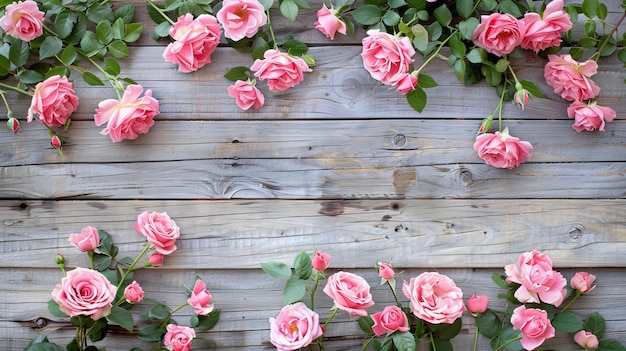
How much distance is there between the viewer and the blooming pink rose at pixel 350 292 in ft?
4.45

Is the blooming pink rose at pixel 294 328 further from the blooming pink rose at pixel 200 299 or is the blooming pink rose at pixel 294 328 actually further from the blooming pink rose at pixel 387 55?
the blooming pink rose at pixel 387 55

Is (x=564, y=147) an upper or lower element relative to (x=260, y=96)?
lower

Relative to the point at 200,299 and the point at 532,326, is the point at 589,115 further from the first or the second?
the point at 200,299

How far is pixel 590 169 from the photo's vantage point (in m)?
1.51

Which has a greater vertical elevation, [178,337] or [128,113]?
[128,113]

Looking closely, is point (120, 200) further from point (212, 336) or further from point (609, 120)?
point (609, 120)

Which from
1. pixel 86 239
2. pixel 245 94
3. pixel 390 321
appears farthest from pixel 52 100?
pixel 390 321

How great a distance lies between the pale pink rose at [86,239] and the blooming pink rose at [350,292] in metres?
0.56

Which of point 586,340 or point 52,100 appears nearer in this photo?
point 52,100

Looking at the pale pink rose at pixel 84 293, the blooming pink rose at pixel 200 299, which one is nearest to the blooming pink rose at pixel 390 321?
the blooming pink rose at pixel 200 299

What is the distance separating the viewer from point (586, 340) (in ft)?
4.82

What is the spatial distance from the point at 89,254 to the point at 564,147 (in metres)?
1.21

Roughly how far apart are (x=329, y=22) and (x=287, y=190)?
0.42 meters

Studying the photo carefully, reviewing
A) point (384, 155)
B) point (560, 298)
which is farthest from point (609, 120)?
point (384, 155)
